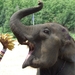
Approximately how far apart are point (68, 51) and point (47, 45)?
7.0 inches

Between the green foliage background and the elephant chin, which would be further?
the green foliage background

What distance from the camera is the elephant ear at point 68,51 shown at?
2.46 meters

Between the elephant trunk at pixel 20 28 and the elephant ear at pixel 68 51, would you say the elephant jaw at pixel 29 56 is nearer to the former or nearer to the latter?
the elephant trunk at pixel 20 28

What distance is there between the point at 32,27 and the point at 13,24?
0.53 ft

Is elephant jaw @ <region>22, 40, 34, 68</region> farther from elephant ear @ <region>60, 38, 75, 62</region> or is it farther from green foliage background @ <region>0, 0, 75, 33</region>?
green foliage background @ <region>0, 0, 75, 33</region>

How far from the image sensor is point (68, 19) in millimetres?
22328

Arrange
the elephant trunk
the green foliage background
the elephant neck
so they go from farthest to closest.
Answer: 1. the green foliage background
2. the elephant neck
3. the elephant trunk

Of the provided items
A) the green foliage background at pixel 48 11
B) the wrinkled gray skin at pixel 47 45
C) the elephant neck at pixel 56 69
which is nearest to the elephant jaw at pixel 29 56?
the wrinkled gray skin at pixel 47 45

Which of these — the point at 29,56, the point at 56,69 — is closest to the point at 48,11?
the point at 56,69

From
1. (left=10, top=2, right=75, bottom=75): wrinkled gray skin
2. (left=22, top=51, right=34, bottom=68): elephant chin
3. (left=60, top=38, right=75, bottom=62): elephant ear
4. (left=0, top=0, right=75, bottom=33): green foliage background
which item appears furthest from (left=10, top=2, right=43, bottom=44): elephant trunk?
(left=0, top=0, right=75, bottom=33): green foliage background

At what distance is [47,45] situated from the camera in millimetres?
2418

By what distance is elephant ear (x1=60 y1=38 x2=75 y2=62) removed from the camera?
2460mm

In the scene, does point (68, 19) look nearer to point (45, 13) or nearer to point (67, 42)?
point (45, 13)

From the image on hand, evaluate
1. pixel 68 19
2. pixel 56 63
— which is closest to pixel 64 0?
pixel 68 19
